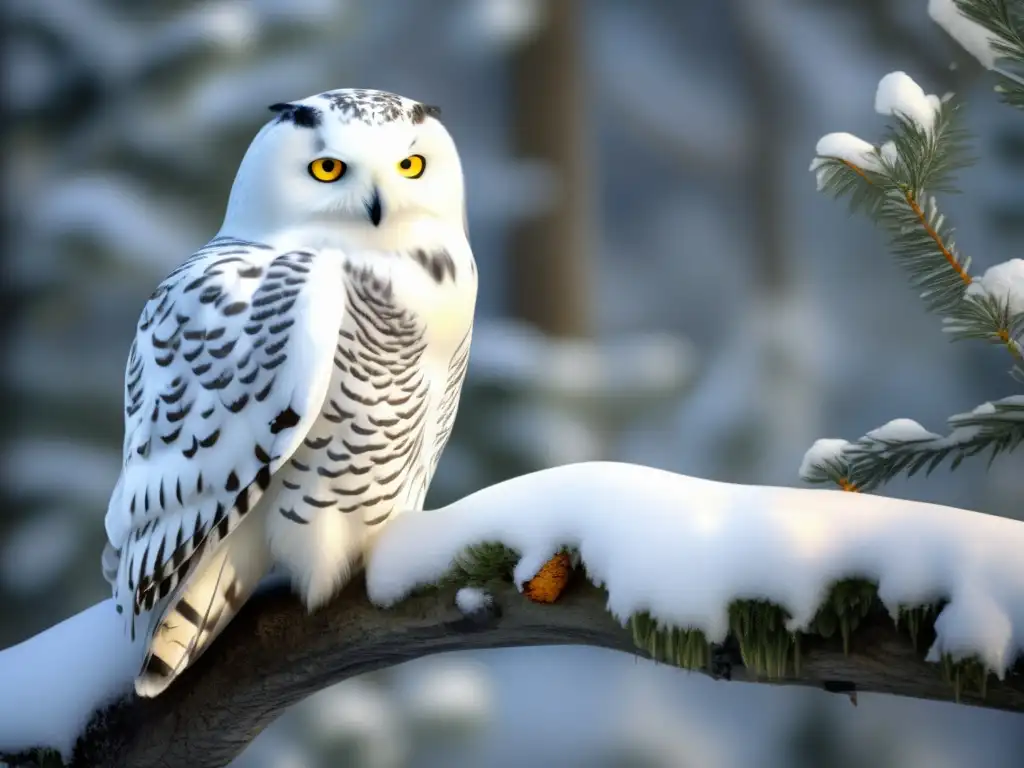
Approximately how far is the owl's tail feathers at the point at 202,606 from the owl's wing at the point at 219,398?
0.07ft

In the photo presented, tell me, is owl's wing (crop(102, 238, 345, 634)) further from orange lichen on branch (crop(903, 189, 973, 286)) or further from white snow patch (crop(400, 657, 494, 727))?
white snow patch (crop(400, 657, 494, 727))

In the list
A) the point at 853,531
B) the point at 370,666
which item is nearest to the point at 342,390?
the point at 370,666

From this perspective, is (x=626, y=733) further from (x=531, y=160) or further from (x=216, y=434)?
(x=216, y=434)

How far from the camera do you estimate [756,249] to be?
270 centimetres

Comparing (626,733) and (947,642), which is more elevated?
(626,733)

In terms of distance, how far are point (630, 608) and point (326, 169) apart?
18.2 inches

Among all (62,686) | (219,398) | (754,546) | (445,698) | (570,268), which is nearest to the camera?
(754,546)

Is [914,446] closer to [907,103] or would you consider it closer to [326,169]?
[907,103]

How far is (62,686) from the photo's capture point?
999 mm

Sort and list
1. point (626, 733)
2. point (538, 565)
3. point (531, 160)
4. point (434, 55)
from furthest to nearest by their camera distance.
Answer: point (434, 55) → point (626, 733) → point (531, 160) → point (538, 565)

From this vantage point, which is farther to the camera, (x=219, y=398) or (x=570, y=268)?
(x=570, y=268)

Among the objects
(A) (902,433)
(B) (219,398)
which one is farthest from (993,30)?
(B) (219,398)

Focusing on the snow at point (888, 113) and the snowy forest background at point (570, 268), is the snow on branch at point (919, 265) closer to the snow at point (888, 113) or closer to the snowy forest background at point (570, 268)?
the snow at point (888, 113)

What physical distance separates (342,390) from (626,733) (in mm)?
1789
